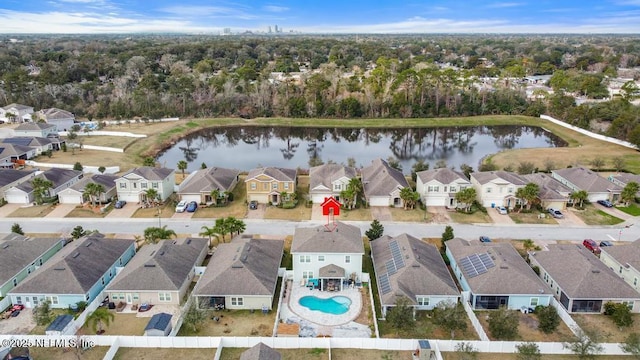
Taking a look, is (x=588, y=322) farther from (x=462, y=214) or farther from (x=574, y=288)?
(x=462, y=214)

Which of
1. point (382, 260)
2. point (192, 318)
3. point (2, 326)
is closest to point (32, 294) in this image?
point (2, 326)

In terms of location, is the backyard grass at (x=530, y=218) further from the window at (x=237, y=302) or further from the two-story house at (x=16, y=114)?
the two-story house at (x=16, y=114)

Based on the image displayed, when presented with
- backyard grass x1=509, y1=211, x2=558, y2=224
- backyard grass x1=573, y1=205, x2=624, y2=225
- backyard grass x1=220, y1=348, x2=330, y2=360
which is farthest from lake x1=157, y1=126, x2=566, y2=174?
backyard grass x1=220, y1=348, x2=330, y2=360

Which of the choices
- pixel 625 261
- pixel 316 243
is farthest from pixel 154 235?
pixel 625 261

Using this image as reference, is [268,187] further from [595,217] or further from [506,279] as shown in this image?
[595,217]

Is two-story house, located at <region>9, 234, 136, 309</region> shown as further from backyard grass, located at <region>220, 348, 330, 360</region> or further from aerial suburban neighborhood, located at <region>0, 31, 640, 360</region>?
backyard grass, located at <region>220, 348, 330, 360</region>

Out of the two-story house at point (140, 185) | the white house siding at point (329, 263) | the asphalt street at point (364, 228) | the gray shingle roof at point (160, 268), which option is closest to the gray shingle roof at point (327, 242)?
the white house siding at point (329, 263)
